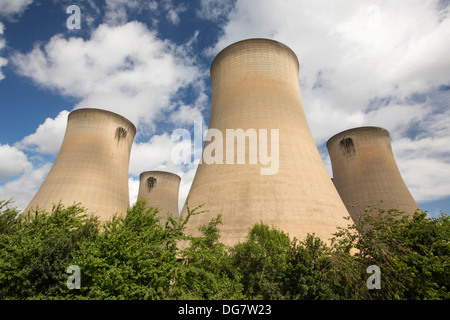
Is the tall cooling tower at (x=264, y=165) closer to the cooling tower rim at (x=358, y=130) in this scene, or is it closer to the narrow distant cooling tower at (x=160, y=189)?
the cooling tower rim at (x=358, y=130)

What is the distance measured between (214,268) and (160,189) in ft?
78.7

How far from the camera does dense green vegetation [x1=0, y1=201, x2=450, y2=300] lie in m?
4.42

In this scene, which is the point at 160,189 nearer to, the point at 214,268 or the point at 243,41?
the point at 243,41

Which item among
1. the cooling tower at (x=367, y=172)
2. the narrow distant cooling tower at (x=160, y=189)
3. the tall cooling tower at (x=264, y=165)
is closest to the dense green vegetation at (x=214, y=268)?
the tall cooling tower at (x=264, y=165)

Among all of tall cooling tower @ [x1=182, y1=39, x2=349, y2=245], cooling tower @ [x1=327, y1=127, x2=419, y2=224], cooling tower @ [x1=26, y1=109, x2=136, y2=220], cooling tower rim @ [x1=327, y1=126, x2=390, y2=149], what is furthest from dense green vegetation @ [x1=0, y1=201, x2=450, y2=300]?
cooling tower rim @ [x1=327, y1=126, x2=390, y2=149]

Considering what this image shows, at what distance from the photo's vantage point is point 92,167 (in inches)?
601

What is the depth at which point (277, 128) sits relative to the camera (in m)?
10.3

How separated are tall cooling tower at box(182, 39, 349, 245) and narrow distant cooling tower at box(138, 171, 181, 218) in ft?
58.3

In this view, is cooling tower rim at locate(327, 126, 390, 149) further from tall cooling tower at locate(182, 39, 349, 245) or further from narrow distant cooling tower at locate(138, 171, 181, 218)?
narrow distant cooling tower at locate(138, 171, 181, 218)

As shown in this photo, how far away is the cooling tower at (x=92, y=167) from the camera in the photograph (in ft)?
47.1

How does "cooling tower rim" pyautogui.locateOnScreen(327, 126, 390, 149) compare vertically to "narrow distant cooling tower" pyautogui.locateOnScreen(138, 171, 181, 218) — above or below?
above

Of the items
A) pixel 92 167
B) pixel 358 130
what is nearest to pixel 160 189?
pixel 92 167
